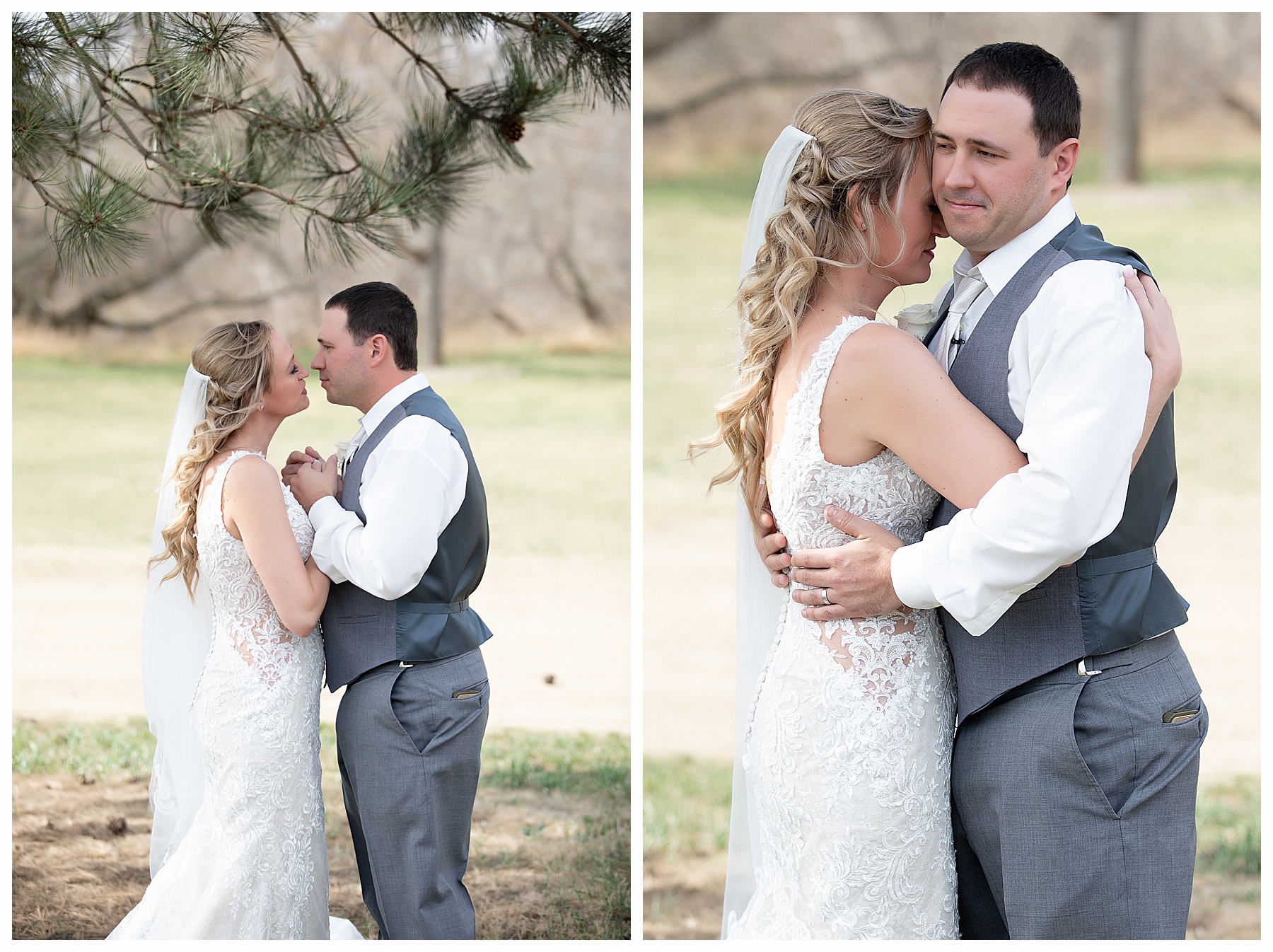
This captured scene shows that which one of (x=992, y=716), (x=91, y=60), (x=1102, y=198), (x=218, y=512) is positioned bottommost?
(x=992, y=716)

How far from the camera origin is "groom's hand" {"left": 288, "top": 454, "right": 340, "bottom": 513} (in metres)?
2.72

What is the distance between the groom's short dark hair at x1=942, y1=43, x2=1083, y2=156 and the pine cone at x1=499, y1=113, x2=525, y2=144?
6.13 feet

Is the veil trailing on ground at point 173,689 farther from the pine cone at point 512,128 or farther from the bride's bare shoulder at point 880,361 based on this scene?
the bride's bare shoulder at point 880,361

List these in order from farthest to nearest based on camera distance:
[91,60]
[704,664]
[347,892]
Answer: [704,664]
[347,892]
[91,60]

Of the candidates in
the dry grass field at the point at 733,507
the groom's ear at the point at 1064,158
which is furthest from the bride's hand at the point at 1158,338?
the dry grass field at the point at 733,507

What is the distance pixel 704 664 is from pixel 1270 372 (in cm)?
561

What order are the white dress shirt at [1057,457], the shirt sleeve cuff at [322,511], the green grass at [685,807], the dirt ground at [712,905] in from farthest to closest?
the green grass at [685,807] → the dirt ground at [712,905] → the shirt sleeve cuff at [322,511] → the white dress shirt at [1057,457]

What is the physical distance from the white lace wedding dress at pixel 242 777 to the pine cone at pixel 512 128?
149cm

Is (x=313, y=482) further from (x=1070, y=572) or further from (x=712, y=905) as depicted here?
(x=712, y=905)

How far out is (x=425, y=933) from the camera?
271cm

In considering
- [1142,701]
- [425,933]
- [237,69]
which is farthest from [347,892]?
[1142,701]

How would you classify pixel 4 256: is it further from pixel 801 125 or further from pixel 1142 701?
pixel 1142 701

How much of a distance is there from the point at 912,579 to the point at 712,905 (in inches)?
120

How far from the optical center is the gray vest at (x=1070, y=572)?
1924 millimetres
